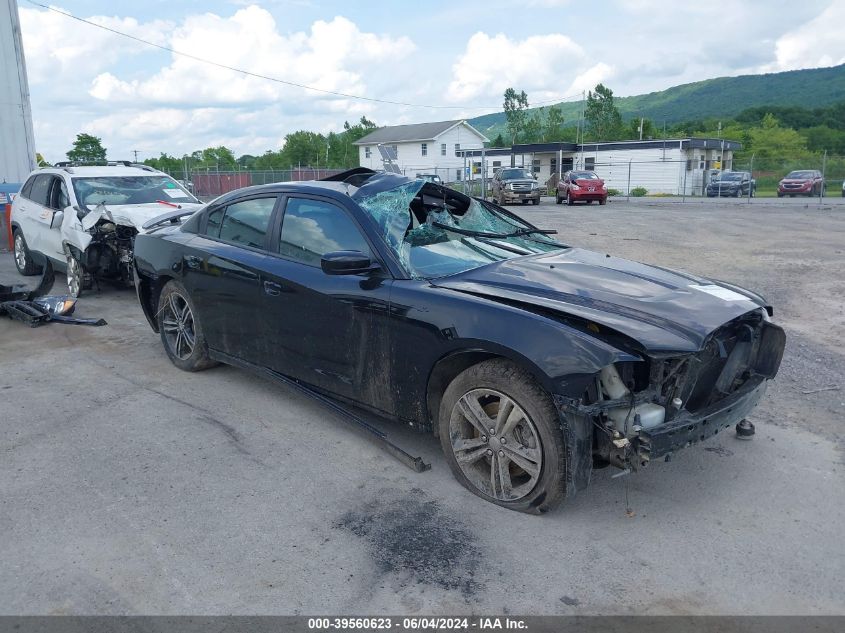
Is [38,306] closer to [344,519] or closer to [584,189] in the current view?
[344,519]

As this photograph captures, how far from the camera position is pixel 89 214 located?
8.66 m

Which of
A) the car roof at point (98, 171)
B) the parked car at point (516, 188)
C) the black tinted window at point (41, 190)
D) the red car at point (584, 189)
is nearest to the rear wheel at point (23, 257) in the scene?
the black tinted window at point (41, 190)

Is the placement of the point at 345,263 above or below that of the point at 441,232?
below

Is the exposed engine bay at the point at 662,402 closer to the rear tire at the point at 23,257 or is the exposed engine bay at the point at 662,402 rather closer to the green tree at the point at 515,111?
the rear tire at the point at 23,257

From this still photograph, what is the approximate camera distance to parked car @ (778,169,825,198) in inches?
1314

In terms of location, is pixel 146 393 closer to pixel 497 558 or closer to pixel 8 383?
pixel 8 383

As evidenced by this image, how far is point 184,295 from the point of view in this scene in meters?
5.68

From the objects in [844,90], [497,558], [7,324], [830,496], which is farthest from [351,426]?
[844,90]

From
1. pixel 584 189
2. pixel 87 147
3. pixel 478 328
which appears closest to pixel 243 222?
pixel 478 328

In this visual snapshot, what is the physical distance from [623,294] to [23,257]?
10419 millimetres

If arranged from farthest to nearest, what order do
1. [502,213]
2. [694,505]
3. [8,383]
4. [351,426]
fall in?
[8,383] < [502,213] < [351,426] < [694,505]

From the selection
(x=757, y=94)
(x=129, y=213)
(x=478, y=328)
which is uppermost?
(x=757, y=94)

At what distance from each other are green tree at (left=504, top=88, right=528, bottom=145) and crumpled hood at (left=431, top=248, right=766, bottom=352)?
85.8 metres

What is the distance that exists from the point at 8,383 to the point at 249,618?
13.5ft
